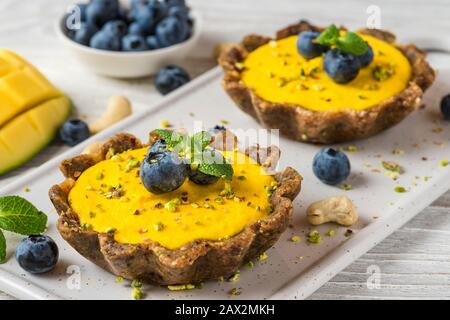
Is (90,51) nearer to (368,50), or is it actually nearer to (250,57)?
(250,57)

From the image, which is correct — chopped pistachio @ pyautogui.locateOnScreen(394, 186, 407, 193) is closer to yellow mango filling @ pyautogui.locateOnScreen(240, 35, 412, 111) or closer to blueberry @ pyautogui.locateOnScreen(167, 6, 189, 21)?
yellow mango filling @ pyautogui.locateOnScreen(240, 35, 412, 111)

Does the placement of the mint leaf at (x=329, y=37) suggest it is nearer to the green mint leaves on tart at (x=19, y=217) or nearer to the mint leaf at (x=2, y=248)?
the green mint leaves on tart at (x=19, y=217)

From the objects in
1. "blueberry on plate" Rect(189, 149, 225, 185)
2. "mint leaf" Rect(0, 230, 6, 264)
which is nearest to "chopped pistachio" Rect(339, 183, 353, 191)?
"blueberry on plate" Rect(189, 149, 225, 185)

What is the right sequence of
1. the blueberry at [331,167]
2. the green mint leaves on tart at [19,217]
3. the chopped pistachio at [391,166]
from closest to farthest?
1. the green mint leaves on tart at [19,217]
2. the blueberry at [331,167]
3. the chopped pistachio at [391,166]

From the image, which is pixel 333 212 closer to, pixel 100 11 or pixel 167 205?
pixel 167 205

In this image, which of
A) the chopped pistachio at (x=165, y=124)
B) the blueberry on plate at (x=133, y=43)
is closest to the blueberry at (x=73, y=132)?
the chopped pistachio at (x=165, y=124)

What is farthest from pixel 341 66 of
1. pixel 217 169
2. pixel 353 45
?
pixel 217 169

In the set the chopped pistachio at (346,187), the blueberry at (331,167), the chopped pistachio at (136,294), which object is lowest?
the chopped pistachio at (346,187)
